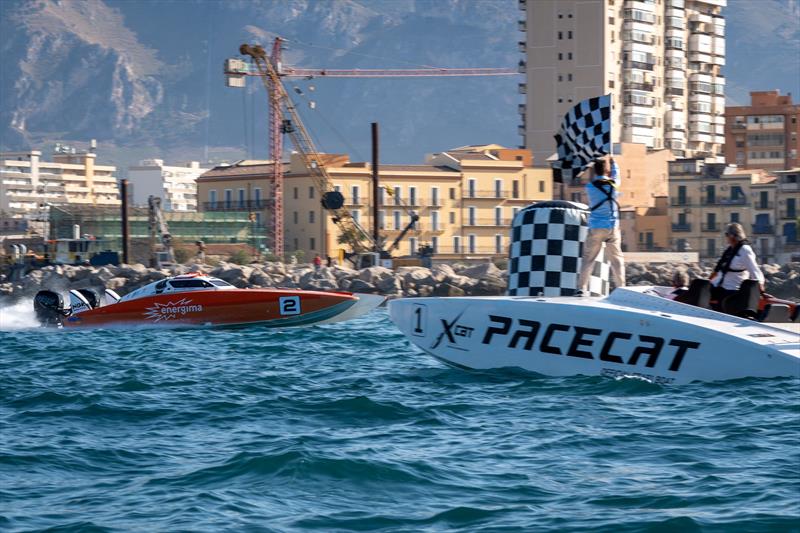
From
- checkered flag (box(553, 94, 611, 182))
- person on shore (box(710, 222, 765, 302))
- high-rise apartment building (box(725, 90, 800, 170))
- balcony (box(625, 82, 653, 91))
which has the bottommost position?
person on shore (box(710, 222, 765, 302))

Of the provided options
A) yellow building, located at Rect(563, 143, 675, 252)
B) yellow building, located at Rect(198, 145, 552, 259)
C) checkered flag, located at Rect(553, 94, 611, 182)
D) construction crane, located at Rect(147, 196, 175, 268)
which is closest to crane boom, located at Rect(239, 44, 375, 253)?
yellow building, located at Rect(198, 145, 552, 259)

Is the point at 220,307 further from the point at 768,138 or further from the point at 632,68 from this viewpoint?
the point at 768,138

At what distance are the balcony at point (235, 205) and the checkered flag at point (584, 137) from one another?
72.5 metres

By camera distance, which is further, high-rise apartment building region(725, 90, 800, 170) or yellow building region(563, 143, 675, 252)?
high-rise apartment building region(725, 90, 800, 170)

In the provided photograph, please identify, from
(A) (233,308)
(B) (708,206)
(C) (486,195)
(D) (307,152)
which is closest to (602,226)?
(A) (233,308)

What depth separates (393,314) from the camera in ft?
44.3

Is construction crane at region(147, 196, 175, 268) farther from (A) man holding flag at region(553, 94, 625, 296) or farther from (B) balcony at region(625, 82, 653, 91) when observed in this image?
(B) balcony at region(625, 82, 653, 91)

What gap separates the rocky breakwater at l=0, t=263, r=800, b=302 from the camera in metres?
45.4

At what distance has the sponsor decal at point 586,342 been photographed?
36.7ft

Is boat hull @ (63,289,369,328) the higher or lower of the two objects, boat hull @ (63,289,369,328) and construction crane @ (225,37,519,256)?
the lower

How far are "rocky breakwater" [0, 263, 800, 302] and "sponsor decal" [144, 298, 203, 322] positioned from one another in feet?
68.4

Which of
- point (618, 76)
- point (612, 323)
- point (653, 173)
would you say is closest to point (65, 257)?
point (653, 173)

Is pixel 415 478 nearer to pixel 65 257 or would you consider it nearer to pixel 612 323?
pixel 612 323

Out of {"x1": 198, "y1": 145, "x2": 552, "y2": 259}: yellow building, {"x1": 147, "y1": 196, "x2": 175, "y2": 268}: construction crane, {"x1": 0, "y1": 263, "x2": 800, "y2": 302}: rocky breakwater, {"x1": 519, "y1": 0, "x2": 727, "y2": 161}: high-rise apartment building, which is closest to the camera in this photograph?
{"x1": 0, "y1": 263, "x2": 800, "y2": 302}: rocky breakwater
